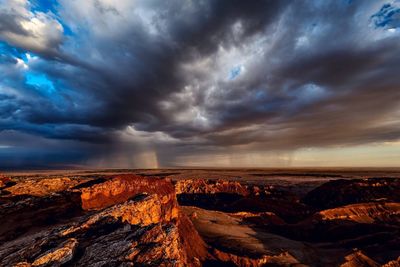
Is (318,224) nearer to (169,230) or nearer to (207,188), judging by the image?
(169,230)

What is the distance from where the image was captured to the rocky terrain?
456 inches

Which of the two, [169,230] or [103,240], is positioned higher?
[169,230]

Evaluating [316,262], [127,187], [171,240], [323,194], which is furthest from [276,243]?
[323,194]

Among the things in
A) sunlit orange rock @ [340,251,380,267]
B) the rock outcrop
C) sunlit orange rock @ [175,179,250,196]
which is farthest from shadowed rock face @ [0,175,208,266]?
sunlit orange rock @ [175,179,250,196]

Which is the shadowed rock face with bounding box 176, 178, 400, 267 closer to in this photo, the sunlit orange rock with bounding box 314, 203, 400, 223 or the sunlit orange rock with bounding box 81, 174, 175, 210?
the sunlit orange rock with bounding box 314, 203, 400, 223

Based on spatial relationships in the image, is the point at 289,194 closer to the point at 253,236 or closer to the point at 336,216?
the point at 336,216

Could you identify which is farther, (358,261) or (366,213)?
(366,213)

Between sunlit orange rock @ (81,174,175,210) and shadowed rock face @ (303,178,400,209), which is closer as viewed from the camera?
sunlit orange rock @ (81,174,175,210)

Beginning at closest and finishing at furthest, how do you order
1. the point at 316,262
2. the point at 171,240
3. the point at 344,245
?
the point at 171,240 → the point at 316,262 → the point at 344,245

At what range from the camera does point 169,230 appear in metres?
13.7

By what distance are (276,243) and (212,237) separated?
7.41 metres

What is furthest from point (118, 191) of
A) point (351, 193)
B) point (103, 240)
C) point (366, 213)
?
point (351, 193)

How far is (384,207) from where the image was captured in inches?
1791

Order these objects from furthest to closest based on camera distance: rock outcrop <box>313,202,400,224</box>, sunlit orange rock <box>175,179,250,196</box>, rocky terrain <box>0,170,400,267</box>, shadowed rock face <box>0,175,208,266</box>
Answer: sunlit orange rock <box>175,179,250,196</box> → rock outcrop <box>313,202,400,224</box> → rocky terrain <box>0,170,400,267</box> → shadowed rock face <box>0,175,208,266</box>
